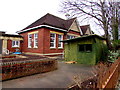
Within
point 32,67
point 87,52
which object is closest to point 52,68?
point 32,67

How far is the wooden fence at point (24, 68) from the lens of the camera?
14.7ft

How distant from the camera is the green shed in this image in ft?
29.1

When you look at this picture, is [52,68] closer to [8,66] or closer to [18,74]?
[18,74]

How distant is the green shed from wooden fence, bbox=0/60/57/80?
14.4 feet

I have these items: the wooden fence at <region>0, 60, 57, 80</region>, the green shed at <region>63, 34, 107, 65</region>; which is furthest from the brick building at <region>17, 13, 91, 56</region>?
the wooden fence at <region>0, 60, 57, 80</region>

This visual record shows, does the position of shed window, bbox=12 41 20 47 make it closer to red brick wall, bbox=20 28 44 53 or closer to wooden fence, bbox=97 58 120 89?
red brick wall, bbox=20 28 44 53

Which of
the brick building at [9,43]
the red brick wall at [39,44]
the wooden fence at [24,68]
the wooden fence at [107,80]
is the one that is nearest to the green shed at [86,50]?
the red brick wall at [39,44]

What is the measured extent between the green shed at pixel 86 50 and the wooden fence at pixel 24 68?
173 inches

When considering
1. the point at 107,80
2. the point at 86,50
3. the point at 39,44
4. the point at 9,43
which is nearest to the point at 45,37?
the point at 39,44

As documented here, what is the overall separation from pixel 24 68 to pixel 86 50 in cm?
675

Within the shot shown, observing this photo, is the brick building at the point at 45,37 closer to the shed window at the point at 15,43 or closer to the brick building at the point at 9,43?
the brick building at the point at 9,43

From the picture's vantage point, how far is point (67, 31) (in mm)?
15359

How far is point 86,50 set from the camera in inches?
377

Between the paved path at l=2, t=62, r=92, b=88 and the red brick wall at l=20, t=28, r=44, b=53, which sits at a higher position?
the red brick wall at l=20, t=28, r=44, b=53
